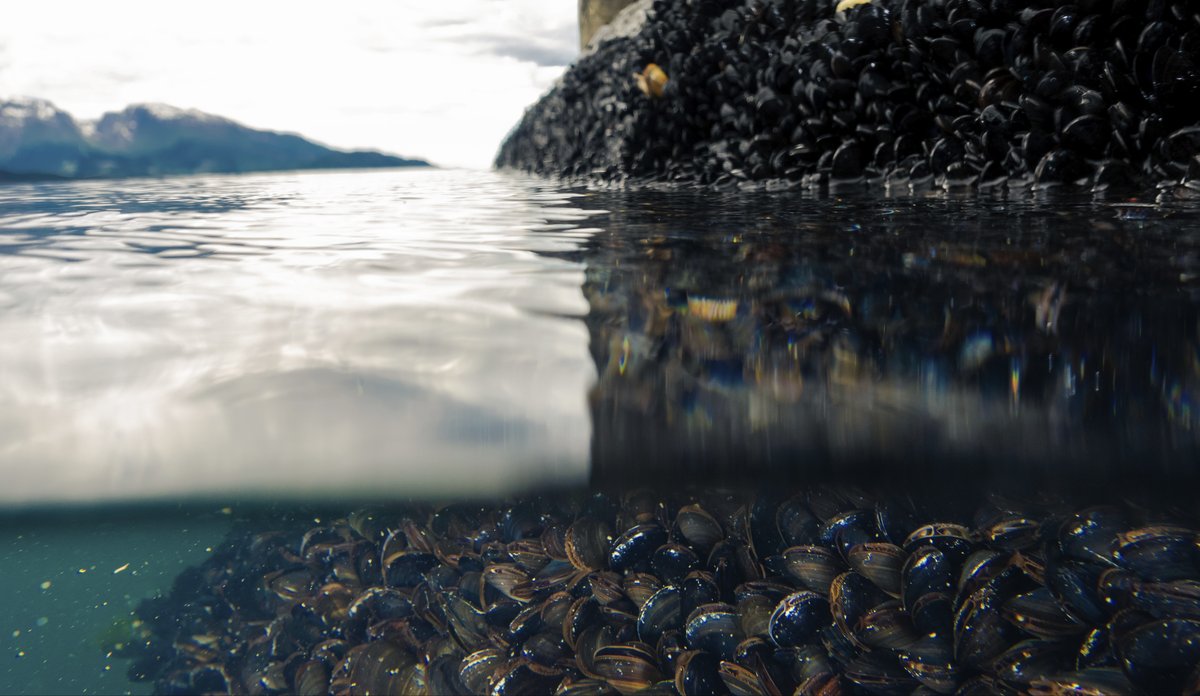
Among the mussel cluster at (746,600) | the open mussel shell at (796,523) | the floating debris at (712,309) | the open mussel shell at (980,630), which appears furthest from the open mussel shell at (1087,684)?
the floating debris at (712,309)

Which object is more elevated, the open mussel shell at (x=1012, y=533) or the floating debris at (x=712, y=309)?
the floating debris at (x=712, y=309)

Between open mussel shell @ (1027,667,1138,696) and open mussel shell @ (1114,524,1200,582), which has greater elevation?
open mussel shell @ (1114,524,1200,582)

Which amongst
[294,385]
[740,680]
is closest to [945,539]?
[740,680]

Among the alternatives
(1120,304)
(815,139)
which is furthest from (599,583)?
(815,139)

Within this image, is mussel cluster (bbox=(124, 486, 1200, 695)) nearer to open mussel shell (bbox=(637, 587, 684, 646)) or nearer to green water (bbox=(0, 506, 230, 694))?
open mussel shell (bbox=(637, 587, 684, 646))

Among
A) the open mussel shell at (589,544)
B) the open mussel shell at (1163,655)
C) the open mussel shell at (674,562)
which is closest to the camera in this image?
the open mussel shell at (1163,655)

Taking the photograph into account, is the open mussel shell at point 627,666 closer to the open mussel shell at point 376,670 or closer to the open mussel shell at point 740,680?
the open mussel shell at point 740,680

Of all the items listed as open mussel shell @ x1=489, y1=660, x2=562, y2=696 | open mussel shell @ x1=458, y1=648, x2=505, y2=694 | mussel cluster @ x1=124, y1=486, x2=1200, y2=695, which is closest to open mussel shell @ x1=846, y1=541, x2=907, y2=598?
mussel cluster @ x1=124, y1=486, x2=1200, y2=695
